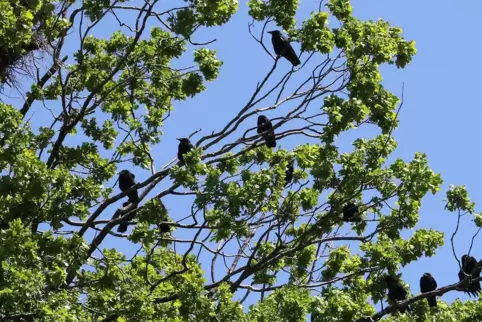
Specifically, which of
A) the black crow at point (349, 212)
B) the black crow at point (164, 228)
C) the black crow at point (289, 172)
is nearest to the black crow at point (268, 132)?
the black crow at point (289, 172)

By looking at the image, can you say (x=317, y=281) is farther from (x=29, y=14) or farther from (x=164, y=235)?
(x=29, y=14)

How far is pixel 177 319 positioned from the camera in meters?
12.6

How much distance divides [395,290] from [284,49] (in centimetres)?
364

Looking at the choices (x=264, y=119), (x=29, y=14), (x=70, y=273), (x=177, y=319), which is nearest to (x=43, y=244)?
(x=70, y=273)

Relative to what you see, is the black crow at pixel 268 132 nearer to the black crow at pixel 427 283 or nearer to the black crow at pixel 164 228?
the black crow at pixel 164 228

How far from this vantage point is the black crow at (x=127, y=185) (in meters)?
14.9

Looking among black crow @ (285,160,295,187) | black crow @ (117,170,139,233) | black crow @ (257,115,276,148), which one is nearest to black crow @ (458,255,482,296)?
black crow @ (285,160,295,187)

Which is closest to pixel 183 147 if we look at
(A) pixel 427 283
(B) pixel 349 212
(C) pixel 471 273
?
(B) pixel 349 212

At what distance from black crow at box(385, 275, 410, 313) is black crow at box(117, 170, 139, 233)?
357 cm

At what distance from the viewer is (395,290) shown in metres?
14.2

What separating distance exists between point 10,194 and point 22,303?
171cm

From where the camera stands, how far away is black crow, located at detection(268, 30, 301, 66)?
1500 centimetres

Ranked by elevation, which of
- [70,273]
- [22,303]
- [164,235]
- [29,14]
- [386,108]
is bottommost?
[22,303]

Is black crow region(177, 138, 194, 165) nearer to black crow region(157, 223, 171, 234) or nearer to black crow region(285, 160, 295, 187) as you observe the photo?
black crow region(157, 223, 171, 234)
